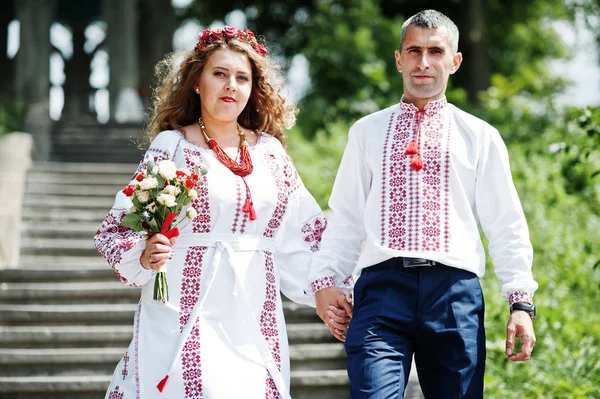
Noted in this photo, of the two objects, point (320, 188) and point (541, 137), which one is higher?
point (541, 137)

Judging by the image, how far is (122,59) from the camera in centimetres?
1577

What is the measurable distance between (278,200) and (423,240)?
26.8 inches

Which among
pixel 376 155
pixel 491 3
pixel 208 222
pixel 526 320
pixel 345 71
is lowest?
pixel 526 320

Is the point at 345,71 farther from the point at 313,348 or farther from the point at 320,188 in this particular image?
the point at 313,348

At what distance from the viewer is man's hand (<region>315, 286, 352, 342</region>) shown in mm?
3461

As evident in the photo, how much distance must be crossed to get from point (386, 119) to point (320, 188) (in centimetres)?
476

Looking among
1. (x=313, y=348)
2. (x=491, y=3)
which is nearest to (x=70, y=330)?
(x=313, y=348)

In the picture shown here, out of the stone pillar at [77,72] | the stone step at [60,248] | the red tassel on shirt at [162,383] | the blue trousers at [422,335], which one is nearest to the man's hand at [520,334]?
the blue trousers at [422,335]

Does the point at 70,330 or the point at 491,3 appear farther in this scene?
the point at 491,3

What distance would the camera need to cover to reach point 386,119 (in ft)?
11.5

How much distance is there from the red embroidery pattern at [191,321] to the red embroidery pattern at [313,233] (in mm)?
512


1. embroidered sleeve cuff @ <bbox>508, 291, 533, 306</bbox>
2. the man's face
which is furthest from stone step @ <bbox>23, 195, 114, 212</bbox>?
embroidered sleeve cuff @ <bbox>508, 291, 533, 306</bbox>

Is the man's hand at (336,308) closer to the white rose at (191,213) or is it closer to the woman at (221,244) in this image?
the woman at (221,244)

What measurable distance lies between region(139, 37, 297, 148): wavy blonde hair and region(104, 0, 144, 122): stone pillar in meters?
11.9
